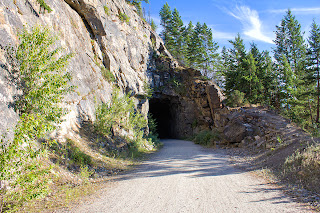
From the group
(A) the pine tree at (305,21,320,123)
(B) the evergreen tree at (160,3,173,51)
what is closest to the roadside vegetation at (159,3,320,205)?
(A) the pine tree at (305,21,320,123)

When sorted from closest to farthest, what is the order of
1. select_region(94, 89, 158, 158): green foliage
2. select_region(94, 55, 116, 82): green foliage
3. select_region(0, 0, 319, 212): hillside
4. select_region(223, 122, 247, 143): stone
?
select_region(0, 0, 319, 212): hillside < select_region(94, 89, 158, 158): green foliage < select_region(94, 55, 116, 82): green foliage < select_region(223, 122, 247, 143): stone

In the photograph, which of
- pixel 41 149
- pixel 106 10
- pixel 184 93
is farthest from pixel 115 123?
pixel 184 93

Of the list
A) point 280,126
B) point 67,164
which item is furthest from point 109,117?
point 280,126

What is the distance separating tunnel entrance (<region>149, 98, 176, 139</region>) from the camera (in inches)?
1185

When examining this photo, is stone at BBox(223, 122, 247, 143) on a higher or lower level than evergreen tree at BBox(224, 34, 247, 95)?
lower

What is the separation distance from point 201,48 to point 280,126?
2257cm

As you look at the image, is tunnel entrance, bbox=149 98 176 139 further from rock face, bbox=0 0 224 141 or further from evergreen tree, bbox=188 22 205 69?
evergreen tree, bbox=188 22 205 69

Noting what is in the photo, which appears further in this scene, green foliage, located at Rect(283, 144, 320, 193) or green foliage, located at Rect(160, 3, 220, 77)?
green foliage, located at Rect(160, 3, 220, 77)

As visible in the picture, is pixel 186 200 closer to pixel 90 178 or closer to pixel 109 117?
pixel 90 178

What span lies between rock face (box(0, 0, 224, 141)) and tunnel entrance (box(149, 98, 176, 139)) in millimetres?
530

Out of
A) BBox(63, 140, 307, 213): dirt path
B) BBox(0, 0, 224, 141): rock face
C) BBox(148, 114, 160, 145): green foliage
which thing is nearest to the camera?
BBox(63, 140, 307, 213): dirt path

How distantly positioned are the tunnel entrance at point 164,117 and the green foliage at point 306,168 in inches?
897

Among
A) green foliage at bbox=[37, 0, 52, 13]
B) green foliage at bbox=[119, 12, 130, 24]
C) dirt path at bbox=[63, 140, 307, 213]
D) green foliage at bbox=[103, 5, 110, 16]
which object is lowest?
dirt path at bbox=[63, 140, 307, 213]

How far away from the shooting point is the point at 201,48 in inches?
1213
